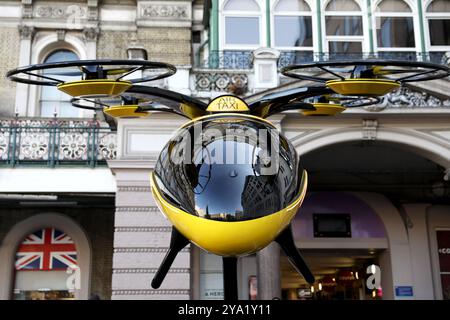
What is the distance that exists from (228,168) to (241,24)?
9.91m

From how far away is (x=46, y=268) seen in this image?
1462cm

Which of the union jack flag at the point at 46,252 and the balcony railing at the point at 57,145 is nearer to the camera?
the balcony railing at the point at 57,145

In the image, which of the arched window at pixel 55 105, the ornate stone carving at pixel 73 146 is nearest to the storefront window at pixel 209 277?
the ornate stone carving at pixel 73 146

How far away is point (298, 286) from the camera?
22969mm

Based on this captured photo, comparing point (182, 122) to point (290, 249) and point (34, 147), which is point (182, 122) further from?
point (290, 249)

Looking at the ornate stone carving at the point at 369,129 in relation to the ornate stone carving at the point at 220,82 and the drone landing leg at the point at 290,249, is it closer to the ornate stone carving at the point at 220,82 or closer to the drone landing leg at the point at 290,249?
the ornate stone carving at the point at 220,82

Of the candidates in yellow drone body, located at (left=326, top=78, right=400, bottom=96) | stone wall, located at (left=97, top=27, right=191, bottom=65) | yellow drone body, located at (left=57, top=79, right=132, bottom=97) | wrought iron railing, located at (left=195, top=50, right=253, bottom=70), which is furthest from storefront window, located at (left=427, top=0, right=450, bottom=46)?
yellow drone body, located at (left=57, top=79, right=132, bottom=97)

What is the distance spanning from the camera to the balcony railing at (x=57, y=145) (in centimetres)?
1233

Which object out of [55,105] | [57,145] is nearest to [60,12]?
[55,105]

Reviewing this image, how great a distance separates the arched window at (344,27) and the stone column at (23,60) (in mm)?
7828

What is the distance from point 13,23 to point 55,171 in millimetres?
6178

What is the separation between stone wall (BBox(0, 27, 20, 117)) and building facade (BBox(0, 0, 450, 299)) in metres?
0.03

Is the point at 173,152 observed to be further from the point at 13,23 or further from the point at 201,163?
the point at 13,23

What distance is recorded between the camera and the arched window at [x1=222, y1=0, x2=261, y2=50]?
13289mm
